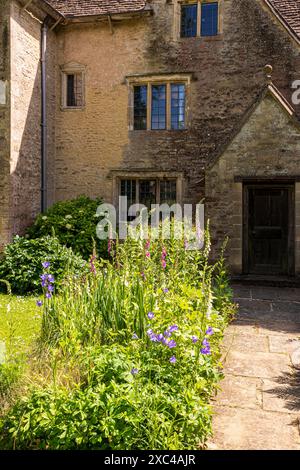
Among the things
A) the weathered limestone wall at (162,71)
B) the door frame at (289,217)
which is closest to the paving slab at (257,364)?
the door frame at (289,217)

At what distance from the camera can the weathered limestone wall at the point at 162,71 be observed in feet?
39.7

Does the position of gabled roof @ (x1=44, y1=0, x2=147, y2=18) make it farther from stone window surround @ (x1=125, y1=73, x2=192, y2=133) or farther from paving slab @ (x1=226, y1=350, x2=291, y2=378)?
paving slab @ (x1=226, y1=350, x2=291, y2=378)

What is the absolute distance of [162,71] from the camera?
12742 millimetres

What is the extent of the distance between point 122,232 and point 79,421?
9.88m

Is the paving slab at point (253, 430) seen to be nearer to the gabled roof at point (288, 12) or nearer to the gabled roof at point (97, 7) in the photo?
the gabled roof at point (288, 12)

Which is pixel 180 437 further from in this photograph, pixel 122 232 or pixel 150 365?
pixel 122 232

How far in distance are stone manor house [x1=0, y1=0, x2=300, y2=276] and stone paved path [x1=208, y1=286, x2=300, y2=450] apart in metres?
4.12

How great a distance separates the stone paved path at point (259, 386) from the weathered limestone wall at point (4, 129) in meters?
6.88

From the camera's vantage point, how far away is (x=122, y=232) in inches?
510

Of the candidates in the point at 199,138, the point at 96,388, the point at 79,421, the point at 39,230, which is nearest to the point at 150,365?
the point at 96,388

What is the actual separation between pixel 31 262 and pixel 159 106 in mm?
6294

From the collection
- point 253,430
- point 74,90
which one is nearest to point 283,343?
point 253,430

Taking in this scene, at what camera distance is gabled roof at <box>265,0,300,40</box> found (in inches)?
465

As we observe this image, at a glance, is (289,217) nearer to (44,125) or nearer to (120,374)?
(44,125)
